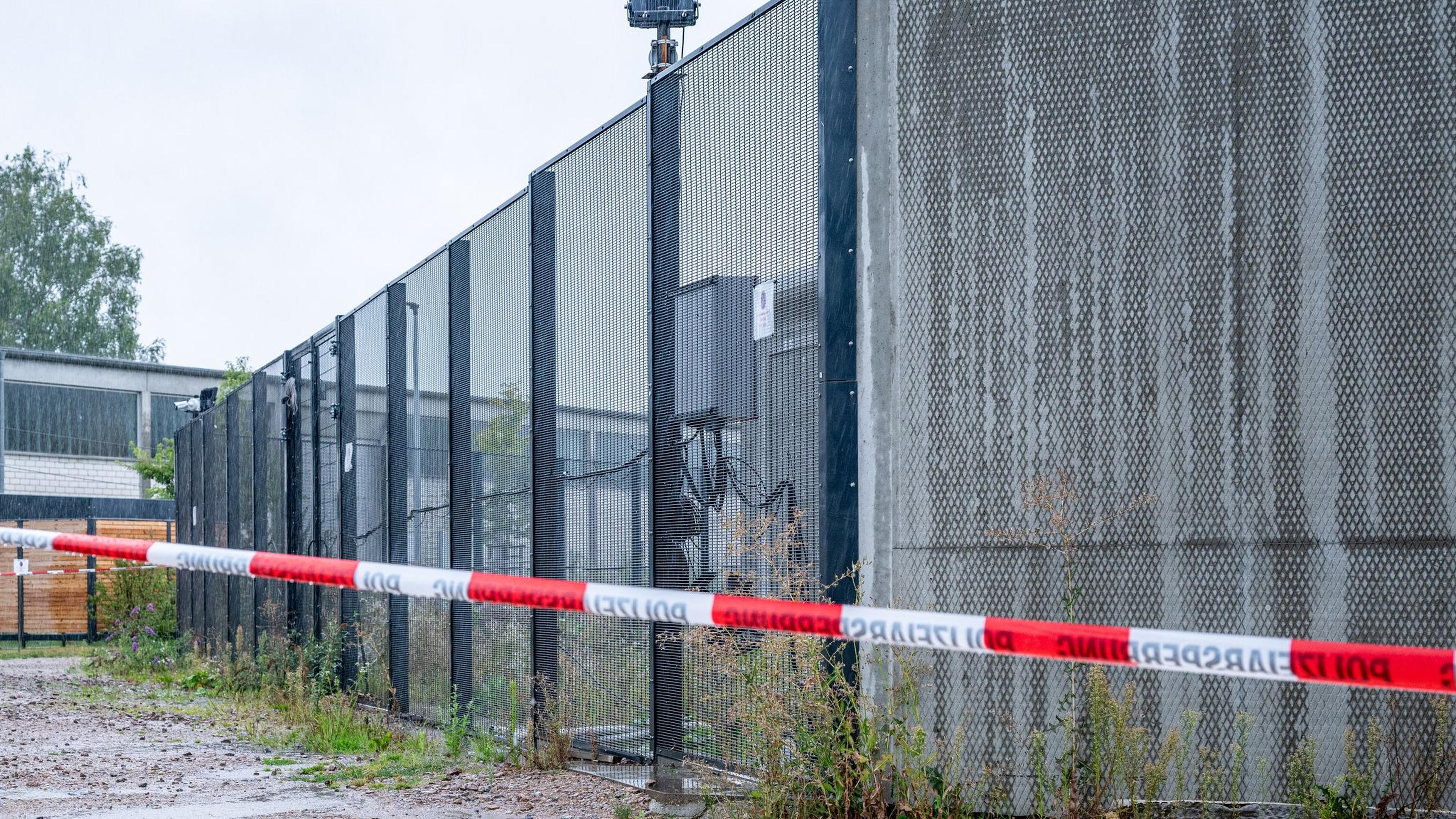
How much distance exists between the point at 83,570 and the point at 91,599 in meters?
0.87

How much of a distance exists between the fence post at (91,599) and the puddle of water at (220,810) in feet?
54.5

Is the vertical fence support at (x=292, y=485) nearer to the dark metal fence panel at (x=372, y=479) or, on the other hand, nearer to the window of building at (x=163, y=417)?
the dark metal fence panel at (x=372, y=479)

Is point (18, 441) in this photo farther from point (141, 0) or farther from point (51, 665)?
point (141, 0)

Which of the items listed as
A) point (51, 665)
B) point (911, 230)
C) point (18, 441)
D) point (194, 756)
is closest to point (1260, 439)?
point (911, 230)

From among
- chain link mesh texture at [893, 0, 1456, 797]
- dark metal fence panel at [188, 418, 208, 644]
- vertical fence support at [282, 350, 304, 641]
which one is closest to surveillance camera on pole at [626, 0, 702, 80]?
vertical fence support at [282, 350, 304, 641]

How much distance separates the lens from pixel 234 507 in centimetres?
1578

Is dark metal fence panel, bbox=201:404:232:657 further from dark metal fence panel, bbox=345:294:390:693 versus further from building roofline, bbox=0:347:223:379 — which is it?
building roofline, bbox=0:347:223:379

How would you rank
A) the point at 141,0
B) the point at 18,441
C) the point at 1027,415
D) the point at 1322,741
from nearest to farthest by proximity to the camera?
the point at 1322,741
the point at 1027,415
the point at 18,441
the point at 141,0

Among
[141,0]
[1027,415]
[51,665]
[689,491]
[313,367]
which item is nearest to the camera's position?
[1027,415]

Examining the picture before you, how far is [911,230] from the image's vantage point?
5730 millimetres

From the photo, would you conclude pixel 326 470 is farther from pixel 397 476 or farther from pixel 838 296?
pixel 838 296

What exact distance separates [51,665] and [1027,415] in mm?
16286

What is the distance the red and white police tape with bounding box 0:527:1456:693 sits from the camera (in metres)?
3.00

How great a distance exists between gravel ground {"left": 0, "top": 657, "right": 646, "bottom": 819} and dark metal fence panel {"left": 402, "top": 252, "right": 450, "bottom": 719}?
123 cm
